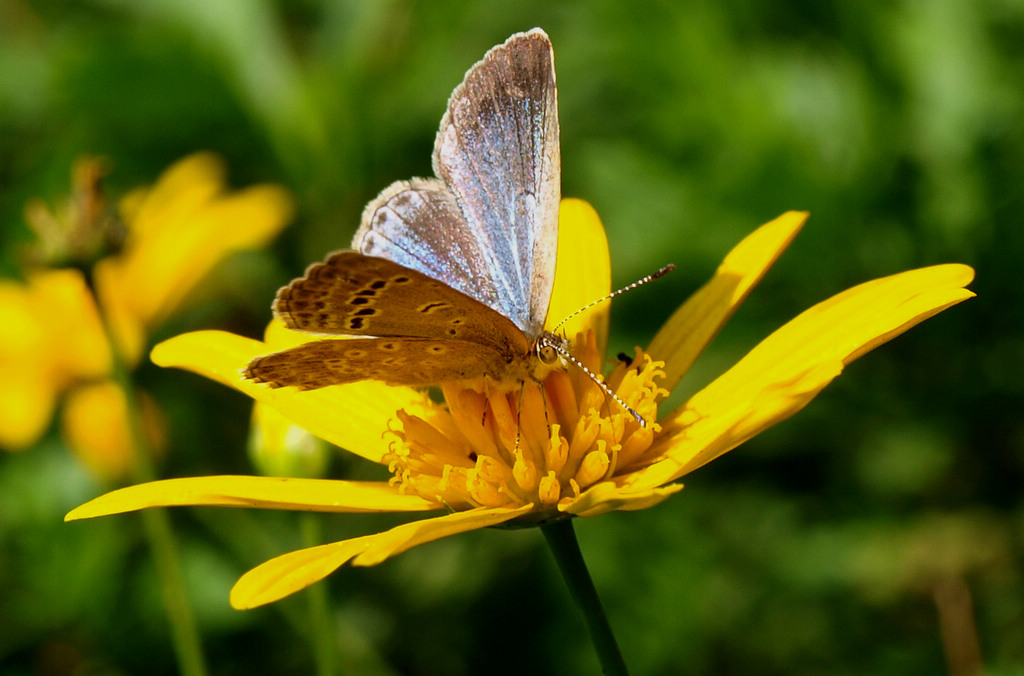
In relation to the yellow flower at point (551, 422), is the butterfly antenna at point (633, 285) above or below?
above

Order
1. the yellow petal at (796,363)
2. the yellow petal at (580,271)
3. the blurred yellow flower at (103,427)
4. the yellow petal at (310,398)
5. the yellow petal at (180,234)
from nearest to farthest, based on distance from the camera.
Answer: the yellow petal at (796,363)
the yellow petal at (310,398)
the yellow petal at (580,271)
the blurred yellow flower at (103,427)
the yellow petal at (180,234)

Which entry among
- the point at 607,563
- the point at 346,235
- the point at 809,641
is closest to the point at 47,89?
the point at 346,235

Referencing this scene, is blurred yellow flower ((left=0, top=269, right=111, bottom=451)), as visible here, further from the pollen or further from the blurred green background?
the pollen

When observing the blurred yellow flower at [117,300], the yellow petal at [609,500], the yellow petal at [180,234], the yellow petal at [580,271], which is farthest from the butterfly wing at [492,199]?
the yellow petal at [180,234]

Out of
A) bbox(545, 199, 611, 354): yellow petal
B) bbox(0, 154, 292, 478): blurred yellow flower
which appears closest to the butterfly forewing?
bbox(545, 199, 611, 354): yellow petal

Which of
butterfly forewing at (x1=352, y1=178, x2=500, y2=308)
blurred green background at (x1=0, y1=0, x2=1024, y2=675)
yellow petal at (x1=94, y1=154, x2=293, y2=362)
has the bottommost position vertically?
blurred green background at (x1=0, y1=0, x2=1024, y2=675)

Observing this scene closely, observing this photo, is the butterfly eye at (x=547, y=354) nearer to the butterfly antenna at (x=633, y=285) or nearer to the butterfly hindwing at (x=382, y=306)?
the butterfly hindwing at (x=382, y=306)
